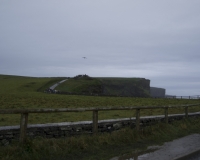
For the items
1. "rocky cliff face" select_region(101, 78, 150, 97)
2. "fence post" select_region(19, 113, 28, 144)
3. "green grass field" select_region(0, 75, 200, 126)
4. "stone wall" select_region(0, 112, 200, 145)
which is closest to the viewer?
"fence post" select_region(19, 113, 28, 144)

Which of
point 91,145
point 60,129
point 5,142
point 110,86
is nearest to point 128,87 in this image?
point 110,86

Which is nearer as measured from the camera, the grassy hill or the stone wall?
the stone wall

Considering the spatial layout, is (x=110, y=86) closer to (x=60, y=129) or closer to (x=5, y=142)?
(x=60, y=129)

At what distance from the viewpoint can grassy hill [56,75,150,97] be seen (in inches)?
2512

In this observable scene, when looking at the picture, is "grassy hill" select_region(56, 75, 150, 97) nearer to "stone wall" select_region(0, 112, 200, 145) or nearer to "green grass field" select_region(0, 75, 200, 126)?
"green grass field" select_region(0, 75, 200, 126)

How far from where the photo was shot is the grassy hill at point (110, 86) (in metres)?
63.8

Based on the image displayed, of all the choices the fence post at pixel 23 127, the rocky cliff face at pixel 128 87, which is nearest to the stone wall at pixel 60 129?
the fence post at pixel 23 127

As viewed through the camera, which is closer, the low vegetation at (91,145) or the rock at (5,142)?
the low vegetation at (91,145)

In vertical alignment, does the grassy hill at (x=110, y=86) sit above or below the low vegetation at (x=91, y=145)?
above

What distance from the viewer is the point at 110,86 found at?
88.3 meters

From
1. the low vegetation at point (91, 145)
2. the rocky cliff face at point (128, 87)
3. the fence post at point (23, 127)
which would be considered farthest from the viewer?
the rocky cliff face at point (128, 87)

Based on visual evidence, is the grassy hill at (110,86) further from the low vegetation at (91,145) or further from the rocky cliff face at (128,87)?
the low vegetation at (91,145)

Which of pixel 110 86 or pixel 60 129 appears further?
pixel 110 86

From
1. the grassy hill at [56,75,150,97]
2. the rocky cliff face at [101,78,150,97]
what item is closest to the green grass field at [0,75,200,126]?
the grassy hill at [56,75,150,97]
